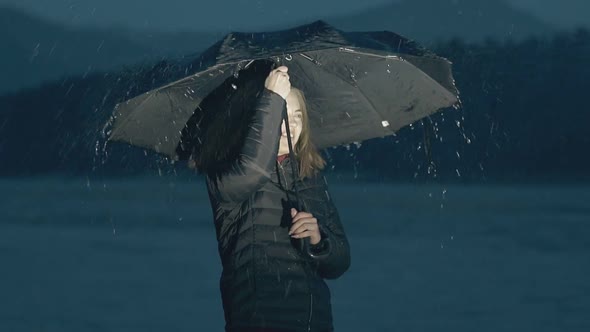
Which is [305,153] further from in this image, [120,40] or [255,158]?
[120,40]

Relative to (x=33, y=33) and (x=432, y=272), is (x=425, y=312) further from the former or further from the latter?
(x=33, y=33)

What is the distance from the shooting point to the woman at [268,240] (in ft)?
11.9

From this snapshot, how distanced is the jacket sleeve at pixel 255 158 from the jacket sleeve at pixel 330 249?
250mm

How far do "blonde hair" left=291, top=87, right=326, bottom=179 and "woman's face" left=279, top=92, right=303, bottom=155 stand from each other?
2cm

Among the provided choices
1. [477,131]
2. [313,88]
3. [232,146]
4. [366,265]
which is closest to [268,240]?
[232,146]

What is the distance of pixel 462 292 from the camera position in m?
7.96

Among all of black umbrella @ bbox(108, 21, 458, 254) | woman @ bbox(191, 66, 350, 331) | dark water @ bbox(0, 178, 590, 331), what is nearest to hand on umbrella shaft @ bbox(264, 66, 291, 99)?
woman @ bbox(191, 66, 350, 331)

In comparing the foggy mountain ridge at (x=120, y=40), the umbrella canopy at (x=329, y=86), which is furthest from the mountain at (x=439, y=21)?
the umbrella canopy at (x=329, y=86)

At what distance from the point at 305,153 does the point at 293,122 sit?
4.0 inches

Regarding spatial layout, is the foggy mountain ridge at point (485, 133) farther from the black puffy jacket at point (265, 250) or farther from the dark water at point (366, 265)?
the black puffy jacket at point (265, 250)

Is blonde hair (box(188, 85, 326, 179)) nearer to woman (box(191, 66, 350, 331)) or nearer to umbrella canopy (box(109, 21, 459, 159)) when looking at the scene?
woman (box(191, 66, 350, 331))

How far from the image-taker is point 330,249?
146 inches

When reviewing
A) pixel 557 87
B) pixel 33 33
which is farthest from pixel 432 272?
pixel 33 33

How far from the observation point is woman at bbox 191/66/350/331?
3.63 metres
